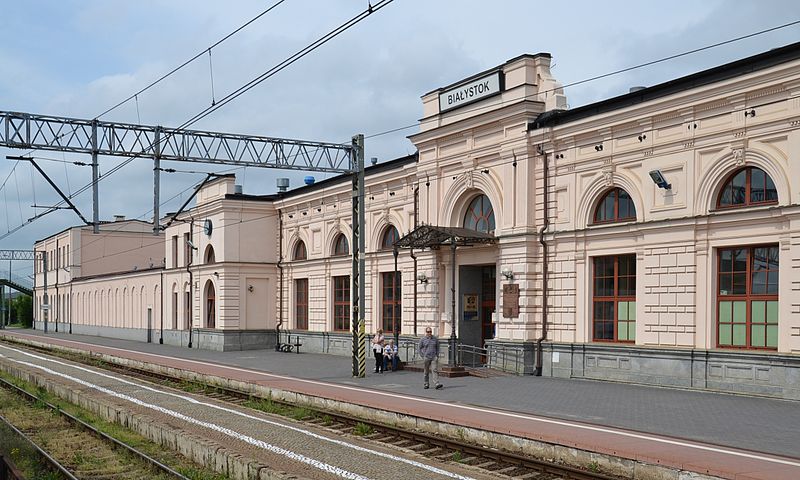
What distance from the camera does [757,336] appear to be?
20031mm

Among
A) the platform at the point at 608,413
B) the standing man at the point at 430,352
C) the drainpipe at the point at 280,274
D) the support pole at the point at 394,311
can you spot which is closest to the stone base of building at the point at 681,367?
the platform at the point at 608,413

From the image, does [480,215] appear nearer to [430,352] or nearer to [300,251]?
[430,352]

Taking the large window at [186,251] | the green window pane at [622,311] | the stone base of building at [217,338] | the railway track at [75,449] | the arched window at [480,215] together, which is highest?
the arched window at [480,215]

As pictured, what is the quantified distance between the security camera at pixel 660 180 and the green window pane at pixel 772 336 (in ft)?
14.5

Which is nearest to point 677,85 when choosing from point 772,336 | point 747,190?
point 747,190

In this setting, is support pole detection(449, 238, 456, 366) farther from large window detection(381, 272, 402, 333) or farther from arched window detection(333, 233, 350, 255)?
arched window detection(333, 233, 350, 255)

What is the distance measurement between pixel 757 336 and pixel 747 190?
3.52 metres

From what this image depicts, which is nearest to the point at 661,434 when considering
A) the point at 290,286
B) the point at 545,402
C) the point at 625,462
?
the point at 625,462

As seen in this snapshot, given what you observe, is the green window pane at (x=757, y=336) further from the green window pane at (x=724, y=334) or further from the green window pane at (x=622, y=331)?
the green window pane at (x=622, y=331)

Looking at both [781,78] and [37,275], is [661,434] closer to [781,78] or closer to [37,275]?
[781,78]

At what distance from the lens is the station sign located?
27.2m

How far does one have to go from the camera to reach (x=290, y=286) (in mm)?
42531

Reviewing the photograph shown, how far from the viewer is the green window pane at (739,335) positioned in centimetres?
2036

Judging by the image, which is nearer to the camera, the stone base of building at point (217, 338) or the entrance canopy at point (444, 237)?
the entrance canopy at point (444, 237)
